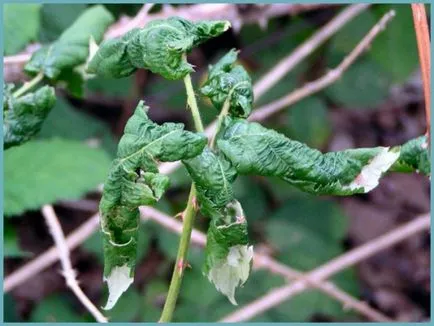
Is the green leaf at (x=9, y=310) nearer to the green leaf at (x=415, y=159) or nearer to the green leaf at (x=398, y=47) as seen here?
the green leaf at (x=415, y=159)

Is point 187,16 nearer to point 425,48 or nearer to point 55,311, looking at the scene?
point 425,48

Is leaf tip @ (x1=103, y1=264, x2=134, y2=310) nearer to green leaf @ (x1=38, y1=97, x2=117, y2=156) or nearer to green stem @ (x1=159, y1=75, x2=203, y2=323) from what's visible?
green stem @ (x1=159, y1=75, x2=203, y2=323)

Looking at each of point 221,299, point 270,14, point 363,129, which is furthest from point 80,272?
point 363,129

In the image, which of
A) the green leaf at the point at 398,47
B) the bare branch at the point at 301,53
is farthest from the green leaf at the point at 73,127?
the green leaf at the point at 398,47

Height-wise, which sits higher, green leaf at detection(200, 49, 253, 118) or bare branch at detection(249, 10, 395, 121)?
green leaf at detection(200, 49, 253, 118)

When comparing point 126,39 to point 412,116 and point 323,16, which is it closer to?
point 323,16

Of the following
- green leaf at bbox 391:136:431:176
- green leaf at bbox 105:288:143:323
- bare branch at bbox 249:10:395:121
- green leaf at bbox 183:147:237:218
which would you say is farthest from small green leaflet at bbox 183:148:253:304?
green leaf at bbox 105:288:143:323
